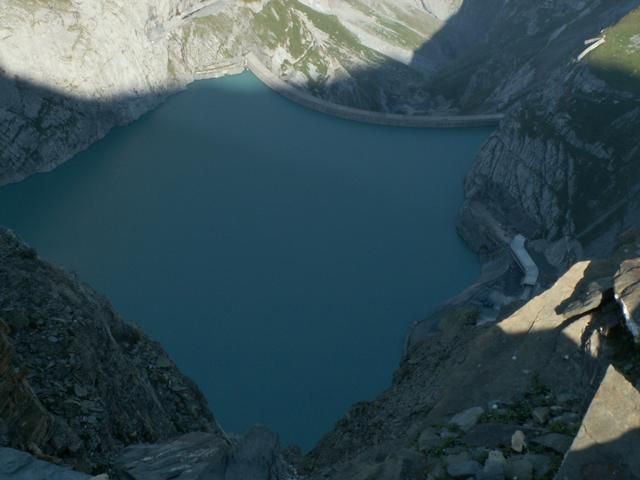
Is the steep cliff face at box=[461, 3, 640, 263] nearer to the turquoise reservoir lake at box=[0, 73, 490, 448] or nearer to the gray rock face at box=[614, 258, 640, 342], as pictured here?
the turquoise reservoir lake at box=[0, 73, 490, 448]

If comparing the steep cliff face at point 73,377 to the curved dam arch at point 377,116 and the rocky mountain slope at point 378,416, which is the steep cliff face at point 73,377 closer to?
the rocky mountain slope at point 378,416

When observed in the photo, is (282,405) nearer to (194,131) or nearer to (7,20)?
(194,131)

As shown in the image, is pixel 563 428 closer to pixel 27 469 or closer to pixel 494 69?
pixel 27 469

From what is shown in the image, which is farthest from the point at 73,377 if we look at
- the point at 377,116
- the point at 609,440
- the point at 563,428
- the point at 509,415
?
the point at 377,116

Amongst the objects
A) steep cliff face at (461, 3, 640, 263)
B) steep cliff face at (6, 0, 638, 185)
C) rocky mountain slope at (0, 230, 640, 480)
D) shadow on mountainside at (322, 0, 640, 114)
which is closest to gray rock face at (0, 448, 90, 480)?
rocky mountain slope at (0, 230, 640, 480)

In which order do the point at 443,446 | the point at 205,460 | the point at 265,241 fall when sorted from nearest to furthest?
the point at 443,446 < the point at 205,460 < the point at 265,241

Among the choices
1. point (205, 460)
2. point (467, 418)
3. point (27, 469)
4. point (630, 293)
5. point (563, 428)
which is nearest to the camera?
point (27, 469)
